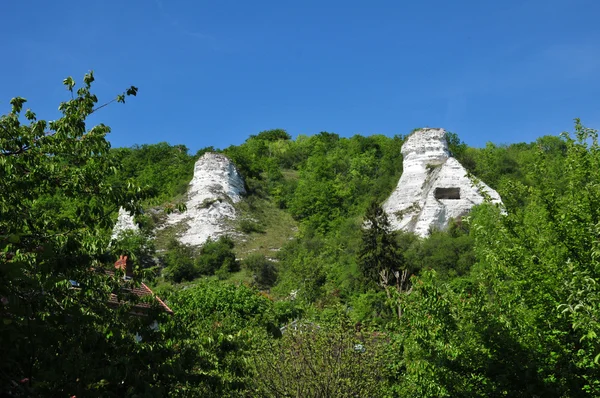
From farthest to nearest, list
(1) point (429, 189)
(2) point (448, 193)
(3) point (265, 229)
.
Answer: (3) point (265, 229)
(1) point (429, 189)
(2) point (448, 193)

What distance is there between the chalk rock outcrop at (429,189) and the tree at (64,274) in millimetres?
44442

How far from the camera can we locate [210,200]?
216 ft

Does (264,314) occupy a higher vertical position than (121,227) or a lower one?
lower

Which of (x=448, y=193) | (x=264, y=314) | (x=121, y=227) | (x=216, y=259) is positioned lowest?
(x=264, y=314)

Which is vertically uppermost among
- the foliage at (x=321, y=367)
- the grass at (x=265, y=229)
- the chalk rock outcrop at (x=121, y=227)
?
the grass at (x=265, y=229)

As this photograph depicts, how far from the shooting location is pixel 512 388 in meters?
8.55

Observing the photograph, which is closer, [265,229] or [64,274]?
[64,274]

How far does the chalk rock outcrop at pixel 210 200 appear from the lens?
62.2 metres

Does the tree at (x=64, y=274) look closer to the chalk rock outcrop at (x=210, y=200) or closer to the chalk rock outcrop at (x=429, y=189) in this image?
the chalk rock outcrop at (x=429, y=189)

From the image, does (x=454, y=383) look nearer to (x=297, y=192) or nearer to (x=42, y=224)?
(x=42, y=224)

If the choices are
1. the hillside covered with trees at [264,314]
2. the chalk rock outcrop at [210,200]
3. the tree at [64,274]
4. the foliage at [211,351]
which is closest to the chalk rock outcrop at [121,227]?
the hillside covered with trees at [264,314]

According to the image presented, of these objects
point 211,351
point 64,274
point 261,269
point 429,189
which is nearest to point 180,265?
point 261,269

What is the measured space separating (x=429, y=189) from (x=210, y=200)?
25.5 metres

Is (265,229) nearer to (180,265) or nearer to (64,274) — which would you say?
(180,265)
